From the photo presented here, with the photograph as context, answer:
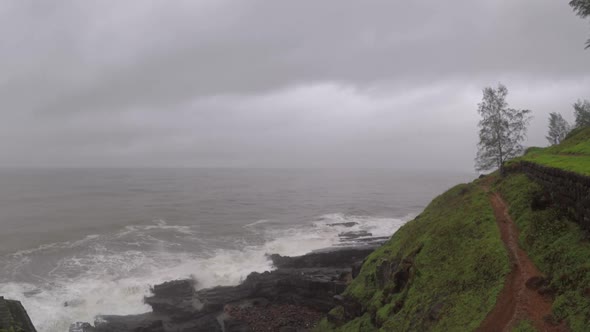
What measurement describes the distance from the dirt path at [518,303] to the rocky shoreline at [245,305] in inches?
599

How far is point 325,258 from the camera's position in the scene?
42.0 m

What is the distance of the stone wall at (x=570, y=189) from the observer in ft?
46.3

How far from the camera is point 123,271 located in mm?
42219

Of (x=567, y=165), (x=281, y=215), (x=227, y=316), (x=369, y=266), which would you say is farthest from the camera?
(x=281, y=215)

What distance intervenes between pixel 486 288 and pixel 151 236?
56822mm

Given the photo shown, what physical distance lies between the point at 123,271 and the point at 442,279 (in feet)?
126

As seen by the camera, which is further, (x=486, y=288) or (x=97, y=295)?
A: (x=97, y=295)

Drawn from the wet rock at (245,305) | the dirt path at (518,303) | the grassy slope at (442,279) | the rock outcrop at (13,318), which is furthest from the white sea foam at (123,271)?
the dirt path at (518,303)

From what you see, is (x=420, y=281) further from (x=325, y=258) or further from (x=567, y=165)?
(x=325, y=258)

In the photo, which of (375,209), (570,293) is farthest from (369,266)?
(375,209)

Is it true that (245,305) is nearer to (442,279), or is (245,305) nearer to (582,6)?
(442,279)

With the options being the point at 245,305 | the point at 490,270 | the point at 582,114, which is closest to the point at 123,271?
the point at 245,305

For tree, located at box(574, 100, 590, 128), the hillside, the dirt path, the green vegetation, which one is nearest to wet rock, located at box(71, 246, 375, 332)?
the hillside

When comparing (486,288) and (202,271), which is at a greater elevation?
(486,288)
